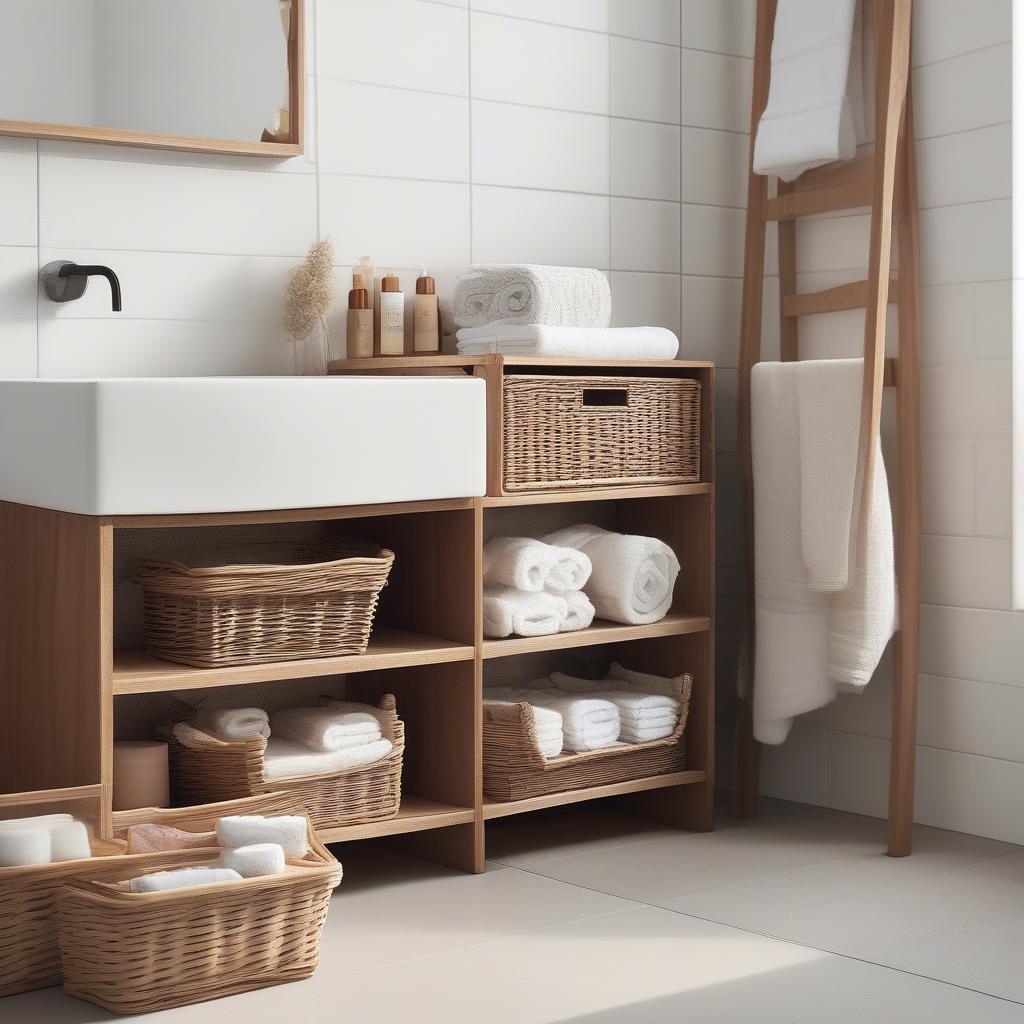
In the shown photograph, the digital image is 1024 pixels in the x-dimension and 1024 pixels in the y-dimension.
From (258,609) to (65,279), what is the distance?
2.35ft

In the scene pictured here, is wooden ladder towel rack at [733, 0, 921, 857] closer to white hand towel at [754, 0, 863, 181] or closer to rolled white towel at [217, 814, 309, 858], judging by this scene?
white hand towel at [754, 0, 863, 181]

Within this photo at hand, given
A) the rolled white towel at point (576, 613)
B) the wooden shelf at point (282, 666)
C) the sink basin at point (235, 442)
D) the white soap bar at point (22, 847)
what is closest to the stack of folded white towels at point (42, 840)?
the white soap bar at point (22, 847)

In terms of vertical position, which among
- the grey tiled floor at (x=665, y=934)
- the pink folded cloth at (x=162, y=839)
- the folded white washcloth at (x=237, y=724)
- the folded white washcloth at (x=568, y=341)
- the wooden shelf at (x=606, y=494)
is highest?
the folded white washcloth at (x=568, y=341)

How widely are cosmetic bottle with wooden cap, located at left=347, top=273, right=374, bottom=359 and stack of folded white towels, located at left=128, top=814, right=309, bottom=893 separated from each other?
96cm

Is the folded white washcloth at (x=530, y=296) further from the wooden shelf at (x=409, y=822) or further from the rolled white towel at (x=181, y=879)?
the rolled white towel at (x=181, y=879)

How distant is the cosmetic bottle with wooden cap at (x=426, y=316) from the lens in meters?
2.89

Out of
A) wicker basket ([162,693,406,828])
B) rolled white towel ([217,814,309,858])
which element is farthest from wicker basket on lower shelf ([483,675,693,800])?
rolled white towel ([217,814,309,858])

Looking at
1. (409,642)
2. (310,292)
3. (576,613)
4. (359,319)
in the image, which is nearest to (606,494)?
(576,613)

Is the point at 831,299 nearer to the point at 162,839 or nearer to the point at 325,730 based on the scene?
the point at 325,730

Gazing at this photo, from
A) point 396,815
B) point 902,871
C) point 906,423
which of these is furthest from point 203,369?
point 902,871

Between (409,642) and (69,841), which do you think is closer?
(69,841)

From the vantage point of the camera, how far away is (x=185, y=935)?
2.01 m

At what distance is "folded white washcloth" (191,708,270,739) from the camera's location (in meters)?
2.46

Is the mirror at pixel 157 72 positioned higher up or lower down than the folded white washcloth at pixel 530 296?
higher up
